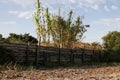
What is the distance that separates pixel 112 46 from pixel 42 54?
25.8 metres

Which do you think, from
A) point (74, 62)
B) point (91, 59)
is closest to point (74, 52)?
point (74, 62)

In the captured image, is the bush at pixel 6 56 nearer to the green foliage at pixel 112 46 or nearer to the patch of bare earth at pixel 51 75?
the patch of bare earth at pixel 51 75

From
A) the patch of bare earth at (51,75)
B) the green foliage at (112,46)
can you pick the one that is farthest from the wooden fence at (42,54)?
the patch of bare earth at (51,75)

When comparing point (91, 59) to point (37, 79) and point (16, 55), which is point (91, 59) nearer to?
point (16, 55)

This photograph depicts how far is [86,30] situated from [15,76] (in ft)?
118

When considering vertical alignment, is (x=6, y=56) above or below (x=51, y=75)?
above

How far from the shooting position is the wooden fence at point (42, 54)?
32062 millimetres

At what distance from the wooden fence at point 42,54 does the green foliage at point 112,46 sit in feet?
18.2

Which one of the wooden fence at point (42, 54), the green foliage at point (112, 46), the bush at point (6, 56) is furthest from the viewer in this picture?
the green foliage at point (112, 46)

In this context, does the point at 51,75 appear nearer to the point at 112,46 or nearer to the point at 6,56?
the point at 6,56

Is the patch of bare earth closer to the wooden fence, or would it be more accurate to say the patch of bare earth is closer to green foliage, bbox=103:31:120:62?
the wooden fence

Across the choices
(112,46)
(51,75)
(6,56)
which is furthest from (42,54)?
(112,46)

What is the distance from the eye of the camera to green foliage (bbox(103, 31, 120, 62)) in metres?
49.3

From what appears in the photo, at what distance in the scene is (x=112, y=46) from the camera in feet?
195
